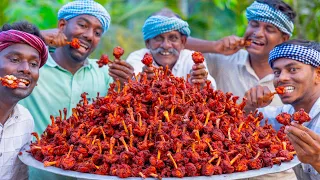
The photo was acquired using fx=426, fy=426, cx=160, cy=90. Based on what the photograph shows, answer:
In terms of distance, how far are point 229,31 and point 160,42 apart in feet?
28.9

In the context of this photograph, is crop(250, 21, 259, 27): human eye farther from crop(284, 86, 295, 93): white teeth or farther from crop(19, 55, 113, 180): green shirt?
crop(19, 55, 113, 180): green shirt

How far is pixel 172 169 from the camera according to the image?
6.63ft

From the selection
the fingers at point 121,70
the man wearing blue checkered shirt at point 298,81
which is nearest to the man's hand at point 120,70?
the fingers at point 121,70

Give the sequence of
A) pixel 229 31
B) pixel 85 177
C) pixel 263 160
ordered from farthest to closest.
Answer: pixel 229 31 → pixel 263 160 → pixel 85 177

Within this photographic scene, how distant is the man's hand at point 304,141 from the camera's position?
2104 mm

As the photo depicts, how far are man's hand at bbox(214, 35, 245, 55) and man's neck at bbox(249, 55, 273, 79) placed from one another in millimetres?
178

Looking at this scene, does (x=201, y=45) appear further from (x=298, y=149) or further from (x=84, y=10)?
(x=298, y=149)

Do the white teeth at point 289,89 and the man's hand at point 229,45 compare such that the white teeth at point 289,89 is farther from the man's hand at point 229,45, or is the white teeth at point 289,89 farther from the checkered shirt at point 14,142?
the checkered shirt at point 14,142

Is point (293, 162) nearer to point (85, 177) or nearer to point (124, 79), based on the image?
point (85, 177)

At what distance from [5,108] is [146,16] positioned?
7.34 metres

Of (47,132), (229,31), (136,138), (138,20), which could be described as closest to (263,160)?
(136,138)

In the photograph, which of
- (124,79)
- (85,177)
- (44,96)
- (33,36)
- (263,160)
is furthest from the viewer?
(44,96)

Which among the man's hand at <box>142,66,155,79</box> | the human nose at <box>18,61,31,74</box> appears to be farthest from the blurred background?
the human nose at <box>18,61,31,74</box>

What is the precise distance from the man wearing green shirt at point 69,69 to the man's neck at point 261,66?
1.40 metres
